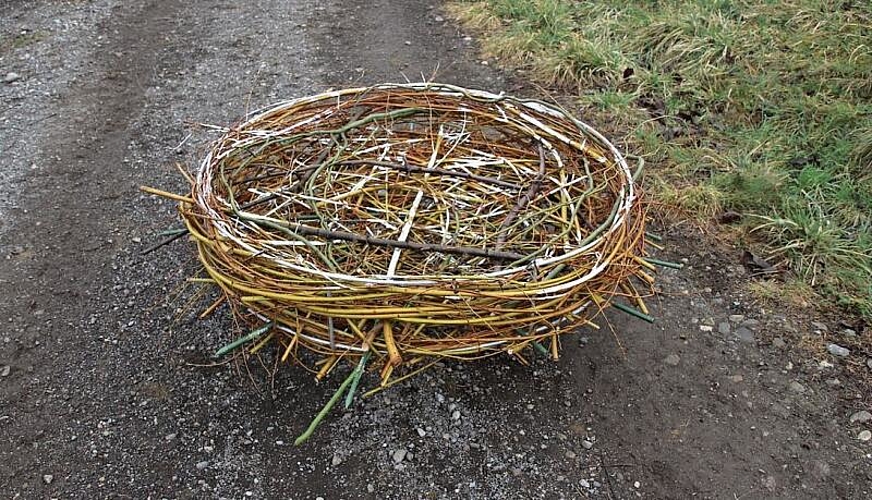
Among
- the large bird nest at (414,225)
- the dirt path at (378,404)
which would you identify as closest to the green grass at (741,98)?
the dirt path at (378,404)

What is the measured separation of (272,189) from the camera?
2.33m

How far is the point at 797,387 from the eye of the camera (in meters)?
2.25

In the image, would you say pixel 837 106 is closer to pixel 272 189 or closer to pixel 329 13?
pixel 272 189

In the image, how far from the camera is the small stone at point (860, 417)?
215 cm

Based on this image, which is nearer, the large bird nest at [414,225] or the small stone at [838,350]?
the large bird nest at [414,225]

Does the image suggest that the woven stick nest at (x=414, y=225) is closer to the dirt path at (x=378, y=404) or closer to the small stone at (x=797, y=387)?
the dirt path at (x=378, y=404)

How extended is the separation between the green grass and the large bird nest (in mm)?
680

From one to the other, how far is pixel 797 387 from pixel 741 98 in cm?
166

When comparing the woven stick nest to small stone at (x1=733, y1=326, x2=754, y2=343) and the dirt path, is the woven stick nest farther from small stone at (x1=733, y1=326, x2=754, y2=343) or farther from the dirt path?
small stone at (x1=733, y1=326, x2=754, y2=343)

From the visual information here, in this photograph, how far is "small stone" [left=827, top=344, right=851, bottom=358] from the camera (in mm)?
2359

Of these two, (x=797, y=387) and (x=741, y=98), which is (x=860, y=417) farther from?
(x=741, y=98)

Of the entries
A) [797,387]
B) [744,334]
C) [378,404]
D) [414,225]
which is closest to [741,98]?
[744,334]

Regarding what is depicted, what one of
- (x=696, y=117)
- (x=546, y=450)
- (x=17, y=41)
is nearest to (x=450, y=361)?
(x=546, y=450)

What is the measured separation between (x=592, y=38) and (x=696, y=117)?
0.83m
